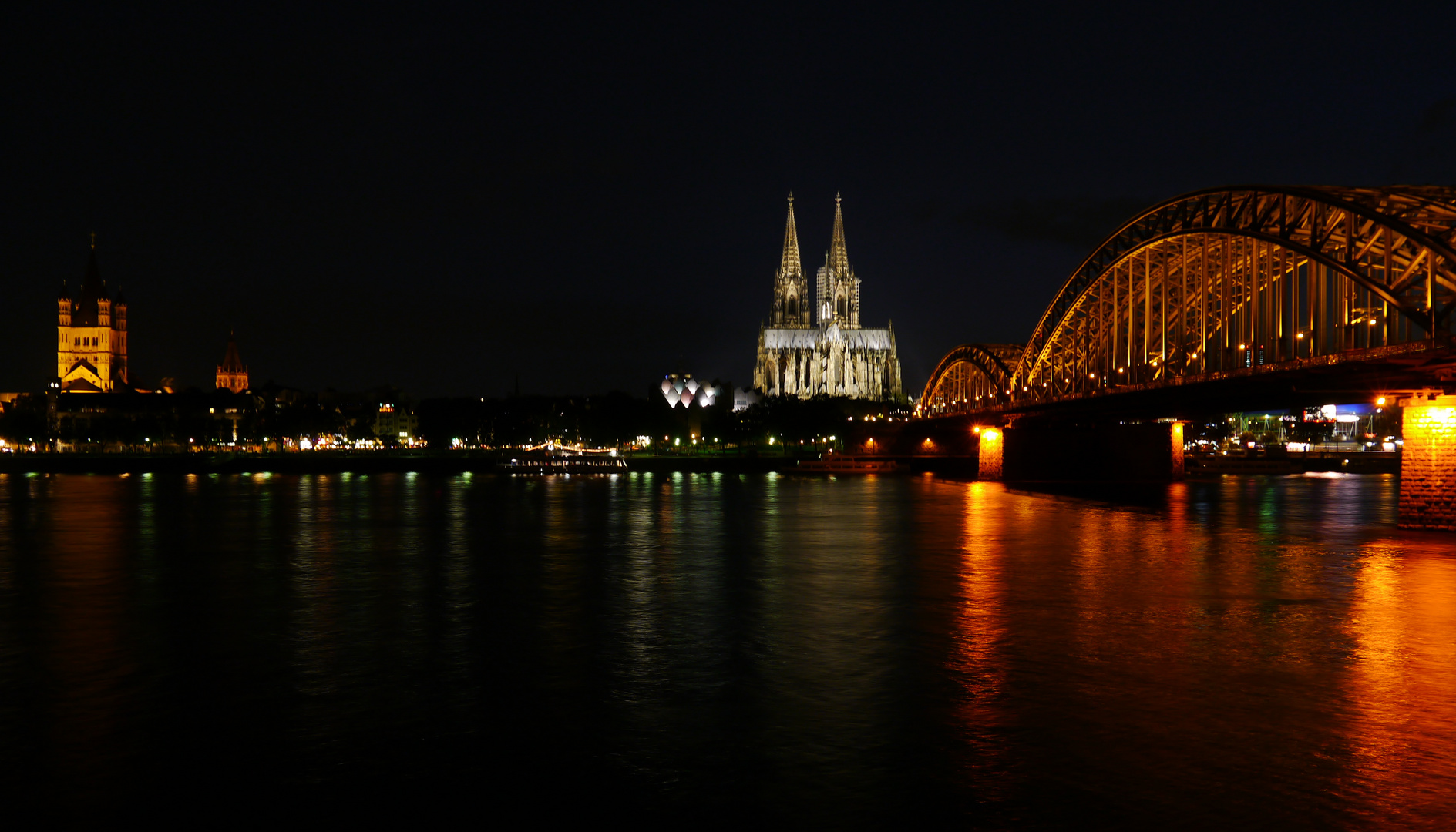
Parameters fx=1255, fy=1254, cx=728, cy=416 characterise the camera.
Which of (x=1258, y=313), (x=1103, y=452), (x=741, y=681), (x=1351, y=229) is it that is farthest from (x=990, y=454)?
(x=741, y=681)

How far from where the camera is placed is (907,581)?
100 feet

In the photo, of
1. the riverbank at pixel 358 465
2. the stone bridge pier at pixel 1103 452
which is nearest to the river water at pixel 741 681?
the stone bridge pier at pixel 1103 452

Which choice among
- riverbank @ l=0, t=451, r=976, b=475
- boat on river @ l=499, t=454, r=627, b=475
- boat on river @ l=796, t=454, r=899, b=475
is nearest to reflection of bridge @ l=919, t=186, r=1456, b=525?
boat on river @ l=796, t=454, r=899, b=475

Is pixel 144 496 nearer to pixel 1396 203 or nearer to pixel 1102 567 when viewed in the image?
pixel 1102 567

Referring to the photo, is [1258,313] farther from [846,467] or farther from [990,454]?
[846,467]

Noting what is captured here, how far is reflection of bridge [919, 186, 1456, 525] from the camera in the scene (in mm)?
39656

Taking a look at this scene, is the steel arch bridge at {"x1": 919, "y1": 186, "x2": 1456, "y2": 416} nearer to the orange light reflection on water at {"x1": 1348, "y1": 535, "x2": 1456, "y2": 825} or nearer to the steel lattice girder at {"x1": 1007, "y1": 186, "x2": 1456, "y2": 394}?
the steel lattice girder at {"x1": 1007, "y1": 186, "x2": 1456, "y2": 394}

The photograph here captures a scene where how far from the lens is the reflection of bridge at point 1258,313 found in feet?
130

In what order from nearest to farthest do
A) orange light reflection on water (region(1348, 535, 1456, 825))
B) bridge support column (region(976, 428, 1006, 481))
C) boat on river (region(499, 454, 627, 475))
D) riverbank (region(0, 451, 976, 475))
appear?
orange light reflection on water (region(1348, 535, 1456, 825)) < bridge support column (region(976, 428, 1006, 481)) < boat on river (region(499, 454, 627, 475)) < riverbank (region(0, 451, 976, 475))

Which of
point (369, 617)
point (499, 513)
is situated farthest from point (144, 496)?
point (369, 617)

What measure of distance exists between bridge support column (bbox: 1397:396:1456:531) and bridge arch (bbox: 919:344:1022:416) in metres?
56.2

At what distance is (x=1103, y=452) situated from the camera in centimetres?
8569

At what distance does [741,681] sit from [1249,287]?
183 ft

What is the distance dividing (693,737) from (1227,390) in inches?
1714
